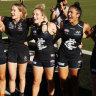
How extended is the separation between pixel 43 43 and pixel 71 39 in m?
0.63

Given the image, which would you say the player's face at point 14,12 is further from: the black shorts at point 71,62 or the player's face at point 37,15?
the black shorts at point 71,62

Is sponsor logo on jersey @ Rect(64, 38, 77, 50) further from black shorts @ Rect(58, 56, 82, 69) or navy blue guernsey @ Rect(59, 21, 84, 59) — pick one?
black shorts @ Rect(58, 56, 82, 69)

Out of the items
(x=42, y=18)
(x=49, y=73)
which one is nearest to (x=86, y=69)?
(x=49, y=73)

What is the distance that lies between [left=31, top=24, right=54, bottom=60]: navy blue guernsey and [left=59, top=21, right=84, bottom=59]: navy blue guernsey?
28cm

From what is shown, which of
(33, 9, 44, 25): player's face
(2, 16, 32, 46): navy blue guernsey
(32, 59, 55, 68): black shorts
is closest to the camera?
(33, 9, 44, 25): player's face

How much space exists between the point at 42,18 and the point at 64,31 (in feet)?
1.90

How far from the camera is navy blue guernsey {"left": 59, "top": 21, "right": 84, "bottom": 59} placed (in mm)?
4895

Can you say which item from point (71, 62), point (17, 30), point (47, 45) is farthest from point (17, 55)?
point (71, 62)

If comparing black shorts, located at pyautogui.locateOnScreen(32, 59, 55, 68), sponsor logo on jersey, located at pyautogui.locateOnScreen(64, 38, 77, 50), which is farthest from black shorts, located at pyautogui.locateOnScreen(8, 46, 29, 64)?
sponsor logo on jersey, located at pyautogui.locateOnScreen(64, 38, 77, 50)

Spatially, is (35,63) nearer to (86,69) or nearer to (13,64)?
(13,64)

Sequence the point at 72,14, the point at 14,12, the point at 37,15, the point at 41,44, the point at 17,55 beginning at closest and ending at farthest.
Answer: the point at 72,14 → the point at 37,15 → the point at 41,44 → the point at 14,12 → the point at 17,55

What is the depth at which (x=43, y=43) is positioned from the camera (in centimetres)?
505

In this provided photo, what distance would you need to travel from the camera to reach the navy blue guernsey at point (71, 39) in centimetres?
489

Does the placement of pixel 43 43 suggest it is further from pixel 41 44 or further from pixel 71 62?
pixel 71 62
